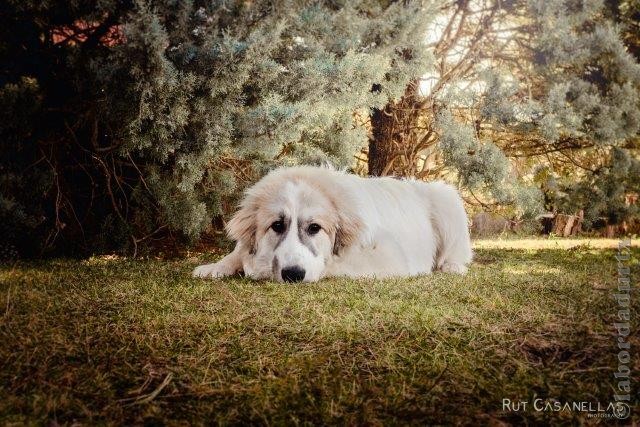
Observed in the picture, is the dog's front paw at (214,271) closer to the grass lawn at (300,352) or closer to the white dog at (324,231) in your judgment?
the white dog at (324,231)

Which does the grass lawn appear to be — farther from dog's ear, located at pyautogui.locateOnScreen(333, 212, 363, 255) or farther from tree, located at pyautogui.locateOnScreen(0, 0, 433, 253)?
tree, located at pyautogui.locateOnScreen(0, 0, 433, 253)

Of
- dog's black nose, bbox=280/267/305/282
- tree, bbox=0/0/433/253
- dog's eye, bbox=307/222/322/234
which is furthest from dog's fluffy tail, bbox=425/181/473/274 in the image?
dog's black nose, bbox=280/267/305/282

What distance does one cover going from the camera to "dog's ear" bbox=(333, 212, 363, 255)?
12.7ft

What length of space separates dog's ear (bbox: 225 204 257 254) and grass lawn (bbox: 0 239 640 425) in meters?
0.72

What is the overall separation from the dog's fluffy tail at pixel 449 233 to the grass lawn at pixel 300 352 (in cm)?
183

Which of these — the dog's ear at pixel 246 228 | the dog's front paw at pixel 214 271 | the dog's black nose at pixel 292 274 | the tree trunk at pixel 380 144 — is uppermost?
the tree trunk at pixel 380 144

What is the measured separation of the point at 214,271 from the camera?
12.5 feet

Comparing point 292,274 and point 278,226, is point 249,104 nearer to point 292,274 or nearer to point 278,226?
point 278,226

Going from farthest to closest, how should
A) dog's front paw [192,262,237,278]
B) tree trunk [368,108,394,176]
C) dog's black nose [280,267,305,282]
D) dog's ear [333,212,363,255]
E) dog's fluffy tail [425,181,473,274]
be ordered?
tree trunk [368,108,394,176], dog's fluffy tail [425,181,473,274], dog's ear [333,212,363,255], dog's front paw [192,262,237,278], dog's black nose [280,267,305,282]

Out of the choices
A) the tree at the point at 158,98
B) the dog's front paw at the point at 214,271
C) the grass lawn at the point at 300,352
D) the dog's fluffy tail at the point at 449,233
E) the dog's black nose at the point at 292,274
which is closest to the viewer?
the grass lawn at the point at 300,352

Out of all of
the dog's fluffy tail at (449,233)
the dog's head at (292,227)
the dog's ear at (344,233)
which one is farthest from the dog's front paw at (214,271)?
the dog's fluffy tail at (449,233)

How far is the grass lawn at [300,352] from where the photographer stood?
139 cm

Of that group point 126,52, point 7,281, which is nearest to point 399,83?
point 126,52

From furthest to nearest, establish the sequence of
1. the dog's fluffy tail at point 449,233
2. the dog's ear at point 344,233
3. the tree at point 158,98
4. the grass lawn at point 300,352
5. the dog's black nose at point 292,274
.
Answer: the dog's fluffy tail at point 449,233
the dog's ear at point 344,233
the tree at point 158,98
the dog's black nose at point 292,274
the grass lawn at point 300,352
